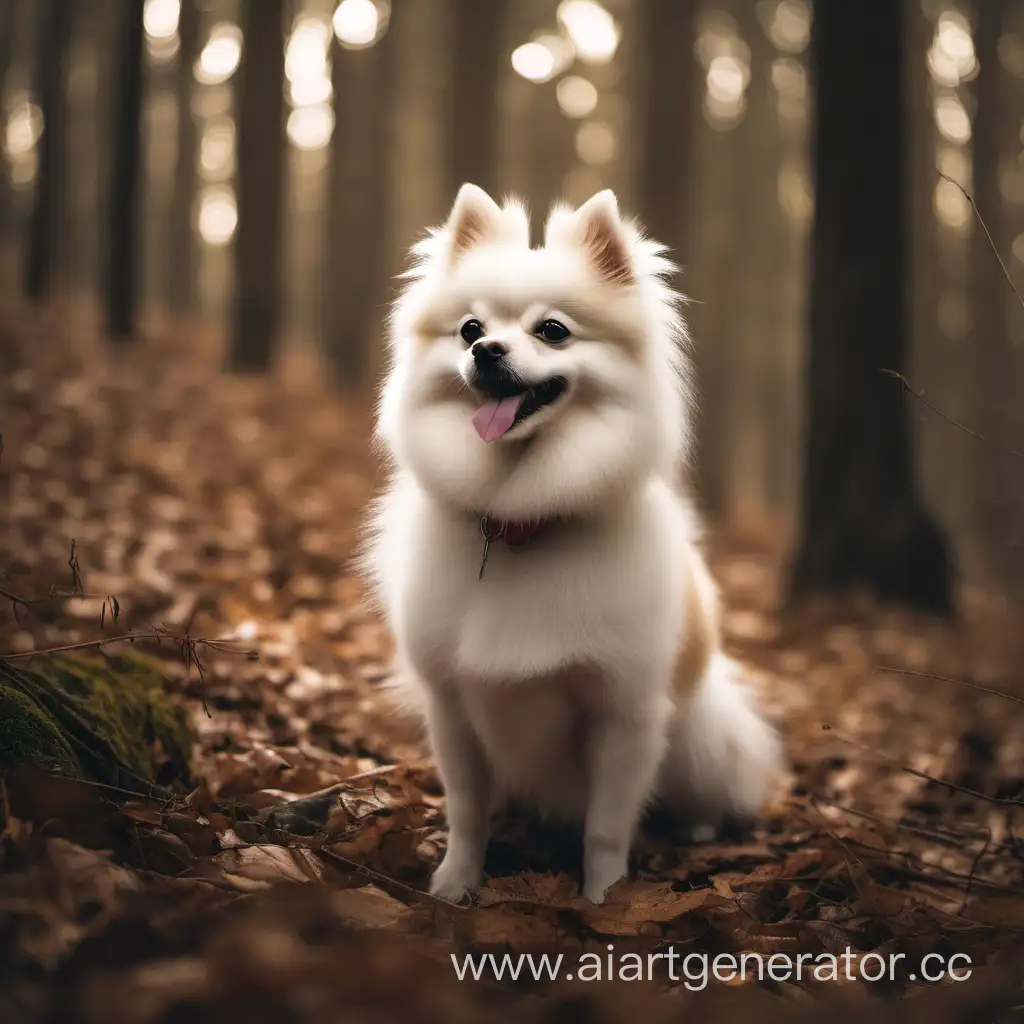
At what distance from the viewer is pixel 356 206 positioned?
1327 cm

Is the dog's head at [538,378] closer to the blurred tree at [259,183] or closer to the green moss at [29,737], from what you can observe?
the green moss at [29,737]

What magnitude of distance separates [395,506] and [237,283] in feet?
27.8

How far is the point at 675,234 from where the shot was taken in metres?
10.0

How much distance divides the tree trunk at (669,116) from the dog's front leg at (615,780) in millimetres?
7872

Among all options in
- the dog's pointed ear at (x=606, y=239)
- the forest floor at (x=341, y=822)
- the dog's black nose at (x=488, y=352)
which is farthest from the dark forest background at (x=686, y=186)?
the dog's black nose at (x=488, y=352)

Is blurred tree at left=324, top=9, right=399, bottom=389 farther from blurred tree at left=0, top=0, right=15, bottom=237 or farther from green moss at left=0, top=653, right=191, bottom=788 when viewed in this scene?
green moss at left=0, top=653, right=191, bottom=788

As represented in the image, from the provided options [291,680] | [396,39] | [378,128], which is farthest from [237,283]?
[291,680]

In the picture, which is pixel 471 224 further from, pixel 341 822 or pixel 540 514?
pixel 341 822

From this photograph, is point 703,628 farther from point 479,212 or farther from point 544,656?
point 479,212

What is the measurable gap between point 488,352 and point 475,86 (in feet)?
36.2

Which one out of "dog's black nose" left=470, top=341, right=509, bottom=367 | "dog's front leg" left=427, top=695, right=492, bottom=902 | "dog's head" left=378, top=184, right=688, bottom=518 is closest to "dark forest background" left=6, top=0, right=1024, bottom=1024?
"dog's front leg" left=427, top=695, right=492, bottom=902

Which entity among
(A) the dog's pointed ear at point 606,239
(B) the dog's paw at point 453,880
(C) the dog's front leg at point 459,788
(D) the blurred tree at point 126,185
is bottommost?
(B) the dog's paw at point 453,880

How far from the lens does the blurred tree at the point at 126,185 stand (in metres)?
10.1

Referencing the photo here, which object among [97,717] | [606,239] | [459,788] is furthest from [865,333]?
[97,717]
